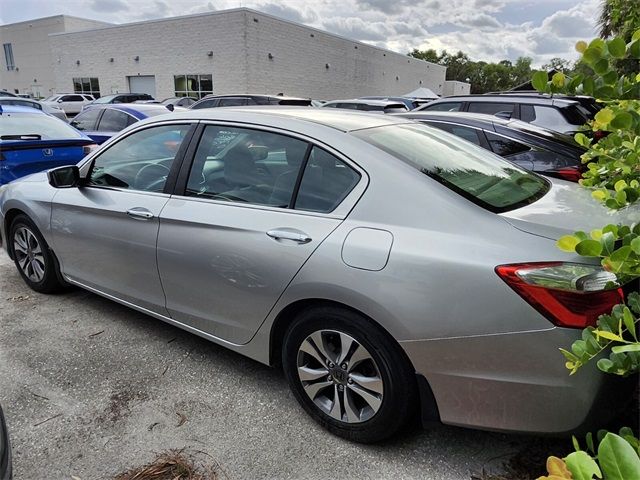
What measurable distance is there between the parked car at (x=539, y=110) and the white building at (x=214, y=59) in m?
23.0

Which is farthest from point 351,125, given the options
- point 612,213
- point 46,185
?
point 46,185

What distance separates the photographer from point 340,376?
7.67 feet

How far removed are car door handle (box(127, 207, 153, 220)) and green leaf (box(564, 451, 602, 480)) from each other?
2592mm

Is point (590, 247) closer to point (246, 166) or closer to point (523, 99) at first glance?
point (246, 166)

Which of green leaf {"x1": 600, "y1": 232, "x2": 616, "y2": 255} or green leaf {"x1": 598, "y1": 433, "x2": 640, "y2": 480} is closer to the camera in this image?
green leaf {"x1": 598, "y1": 433, "x2": 640, "y2": 480}

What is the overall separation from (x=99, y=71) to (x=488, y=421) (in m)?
38.6

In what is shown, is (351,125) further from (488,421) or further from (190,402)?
(190,402)

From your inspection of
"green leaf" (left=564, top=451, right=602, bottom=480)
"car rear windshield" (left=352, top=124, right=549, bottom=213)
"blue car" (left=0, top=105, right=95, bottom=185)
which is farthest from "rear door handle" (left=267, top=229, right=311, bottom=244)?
"blue car" (left=0, top=105, right=95, bottom=185)

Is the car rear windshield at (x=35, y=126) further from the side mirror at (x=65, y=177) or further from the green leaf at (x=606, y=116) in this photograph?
the green leaf at (x=606, y=116)

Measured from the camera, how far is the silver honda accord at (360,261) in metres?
1.85

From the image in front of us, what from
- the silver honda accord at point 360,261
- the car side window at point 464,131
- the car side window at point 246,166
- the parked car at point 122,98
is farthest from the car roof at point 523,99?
the parked car at point 122,98

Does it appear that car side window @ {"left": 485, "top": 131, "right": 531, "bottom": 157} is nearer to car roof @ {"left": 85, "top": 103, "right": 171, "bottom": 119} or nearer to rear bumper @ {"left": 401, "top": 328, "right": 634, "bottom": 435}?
rear bumper @ {"left": 401, "top": 328, "right": 634, "bottom": 435}

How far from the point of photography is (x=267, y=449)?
92.9 inches

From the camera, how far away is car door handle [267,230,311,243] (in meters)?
2.32
